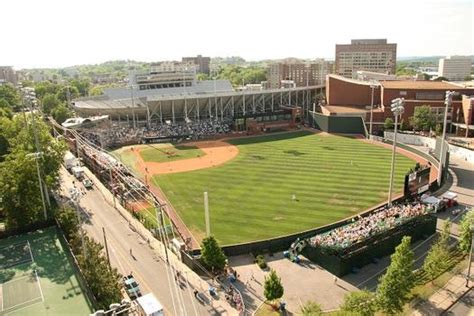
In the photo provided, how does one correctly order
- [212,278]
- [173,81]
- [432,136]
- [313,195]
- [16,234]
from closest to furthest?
[212,278] < [16,234] < [313,195] < [432,136] < [173,81]

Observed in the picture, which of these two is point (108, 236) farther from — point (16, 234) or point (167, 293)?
point (167, 293)

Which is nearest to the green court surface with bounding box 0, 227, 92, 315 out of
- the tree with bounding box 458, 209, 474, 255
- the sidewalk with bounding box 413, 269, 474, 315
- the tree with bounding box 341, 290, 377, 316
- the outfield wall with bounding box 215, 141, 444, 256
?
the outfield wall with bounding box 215, 141, 444, 256

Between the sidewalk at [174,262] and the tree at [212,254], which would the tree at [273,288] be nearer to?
the sidewalk at [174,262]

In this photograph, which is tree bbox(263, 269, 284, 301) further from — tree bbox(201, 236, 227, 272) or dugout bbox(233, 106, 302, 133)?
dugout bbox(233, 106, 302, 133)

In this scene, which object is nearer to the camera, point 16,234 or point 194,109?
point 16,234

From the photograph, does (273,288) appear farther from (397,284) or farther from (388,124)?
(388,124)

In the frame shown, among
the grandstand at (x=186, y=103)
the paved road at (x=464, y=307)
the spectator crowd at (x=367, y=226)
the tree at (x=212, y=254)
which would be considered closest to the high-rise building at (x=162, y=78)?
the grandstand at (x=186, y=103)

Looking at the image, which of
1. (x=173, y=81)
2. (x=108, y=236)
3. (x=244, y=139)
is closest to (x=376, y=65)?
(x=173, y=81)
